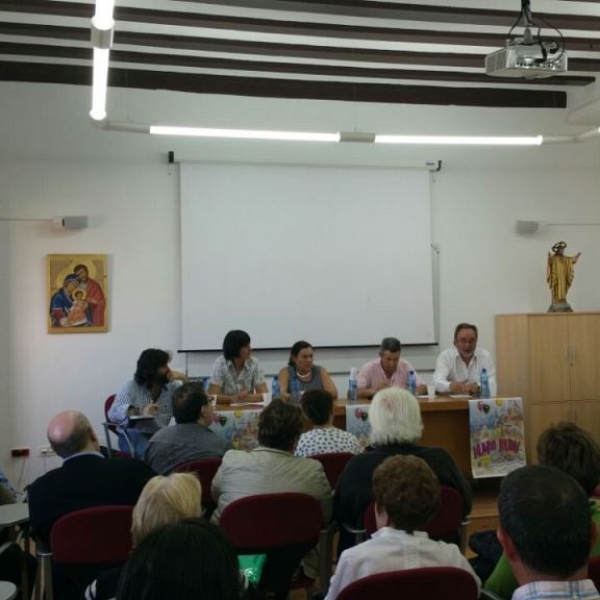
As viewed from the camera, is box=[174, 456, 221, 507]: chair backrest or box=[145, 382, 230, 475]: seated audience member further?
box=[145, 382, 230, 475]: seated audience member

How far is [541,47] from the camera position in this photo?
4.13m

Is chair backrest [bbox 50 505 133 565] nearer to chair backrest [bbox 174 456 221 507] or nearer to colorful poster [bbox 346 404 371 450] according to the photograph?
chair backrest [bbox 174 456 221 507]

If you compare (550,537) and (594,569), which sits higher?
(550,537)

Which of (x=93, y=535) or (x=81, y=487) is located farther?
(x=81, y=487)

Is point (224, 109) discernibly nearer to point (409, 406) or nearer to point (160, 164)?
point (160, 164)

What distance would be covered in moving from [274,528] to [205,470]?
27.8 inches

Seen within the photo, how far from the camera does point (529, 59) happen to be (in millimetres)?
4137

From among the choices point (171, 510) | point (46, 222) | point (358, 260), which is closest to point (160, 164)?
point (46, 222)

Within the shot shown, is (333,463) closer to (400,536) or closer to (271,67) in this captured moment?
(400,536)

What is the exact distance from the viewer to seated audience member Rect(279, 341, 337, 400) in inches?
215

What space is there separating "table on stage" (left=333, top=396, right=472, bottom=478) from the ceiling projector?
238 centimetres

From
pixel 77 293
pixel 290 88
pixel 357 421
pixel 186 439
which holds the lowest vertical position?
pixel 357 421

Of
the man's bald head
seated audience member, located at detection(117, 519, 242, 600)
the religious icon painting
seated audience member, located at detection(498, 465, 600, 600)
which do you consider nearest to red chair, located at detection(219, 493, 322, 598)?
the man's bald head

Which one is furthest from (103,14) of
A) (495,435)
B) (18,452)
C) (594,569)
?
(18,452)
